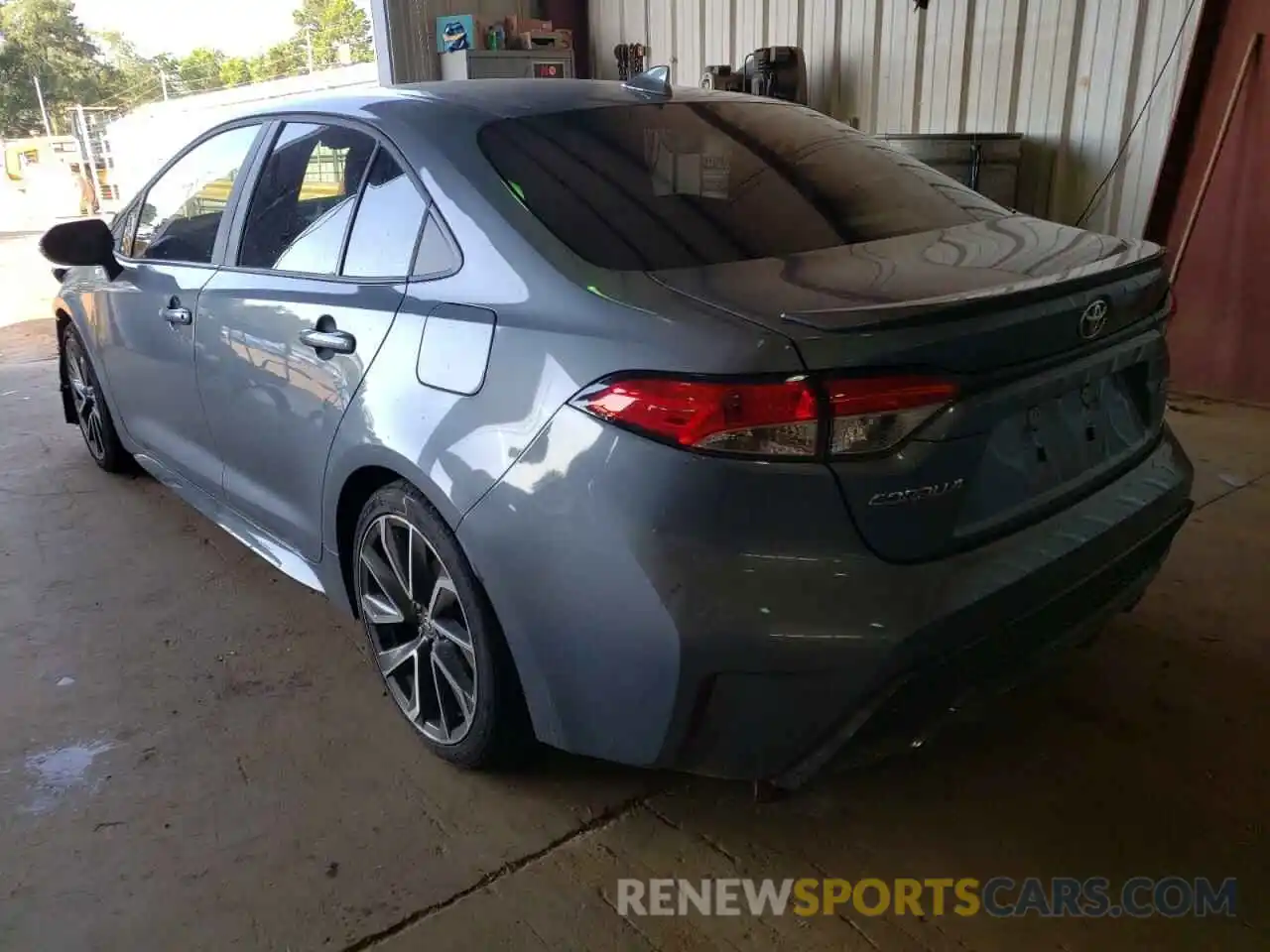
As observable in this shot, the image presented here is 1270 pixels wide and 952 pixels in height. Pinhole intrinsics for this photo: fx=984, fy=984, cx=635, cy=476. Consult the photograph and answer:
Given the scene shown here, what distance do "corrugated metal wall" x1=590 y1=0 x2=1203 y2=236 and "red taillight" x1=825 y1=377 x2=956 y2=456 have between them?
158 inches

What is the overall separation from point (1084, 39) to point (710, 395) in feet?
14.3

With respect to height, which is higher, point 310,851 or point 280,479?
point 280,479

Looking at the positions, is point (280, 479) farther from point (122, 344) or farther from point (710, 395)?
point (710, 395)

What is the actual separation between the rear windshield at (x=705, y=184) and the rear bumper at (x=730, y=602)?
1.41 ft

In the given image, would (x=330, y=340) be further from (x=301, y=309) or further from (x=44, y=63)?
(x=44, y=63)

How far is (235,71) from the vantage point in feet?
35.3

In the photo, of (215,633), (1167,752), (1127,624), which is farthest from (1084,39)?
(215,633)

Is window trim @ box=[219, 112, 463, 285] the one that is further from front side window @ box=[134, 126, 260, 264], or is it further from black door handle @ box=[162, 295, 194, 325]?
black door handle @ box=[162, 295, 194, 325]

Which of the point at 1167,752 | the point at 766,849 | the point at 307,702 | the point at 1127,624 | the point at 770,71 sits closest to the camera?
the point at 766,849

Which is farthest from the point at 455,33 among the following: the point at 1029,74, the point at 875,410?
the point at 875,410

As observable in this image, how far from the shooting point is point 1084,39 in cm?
475

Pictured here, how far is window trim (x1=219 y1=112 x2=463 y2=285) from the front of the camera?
1965 mm

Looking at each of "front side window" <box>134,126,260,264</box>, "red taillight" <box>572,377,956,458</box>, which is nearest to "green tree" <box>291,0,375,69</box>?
"front side window" <box>134,126,260,264</box>

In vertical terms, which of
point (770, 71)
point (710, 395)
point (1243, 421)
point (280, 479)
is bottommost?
point (1243, 421)
